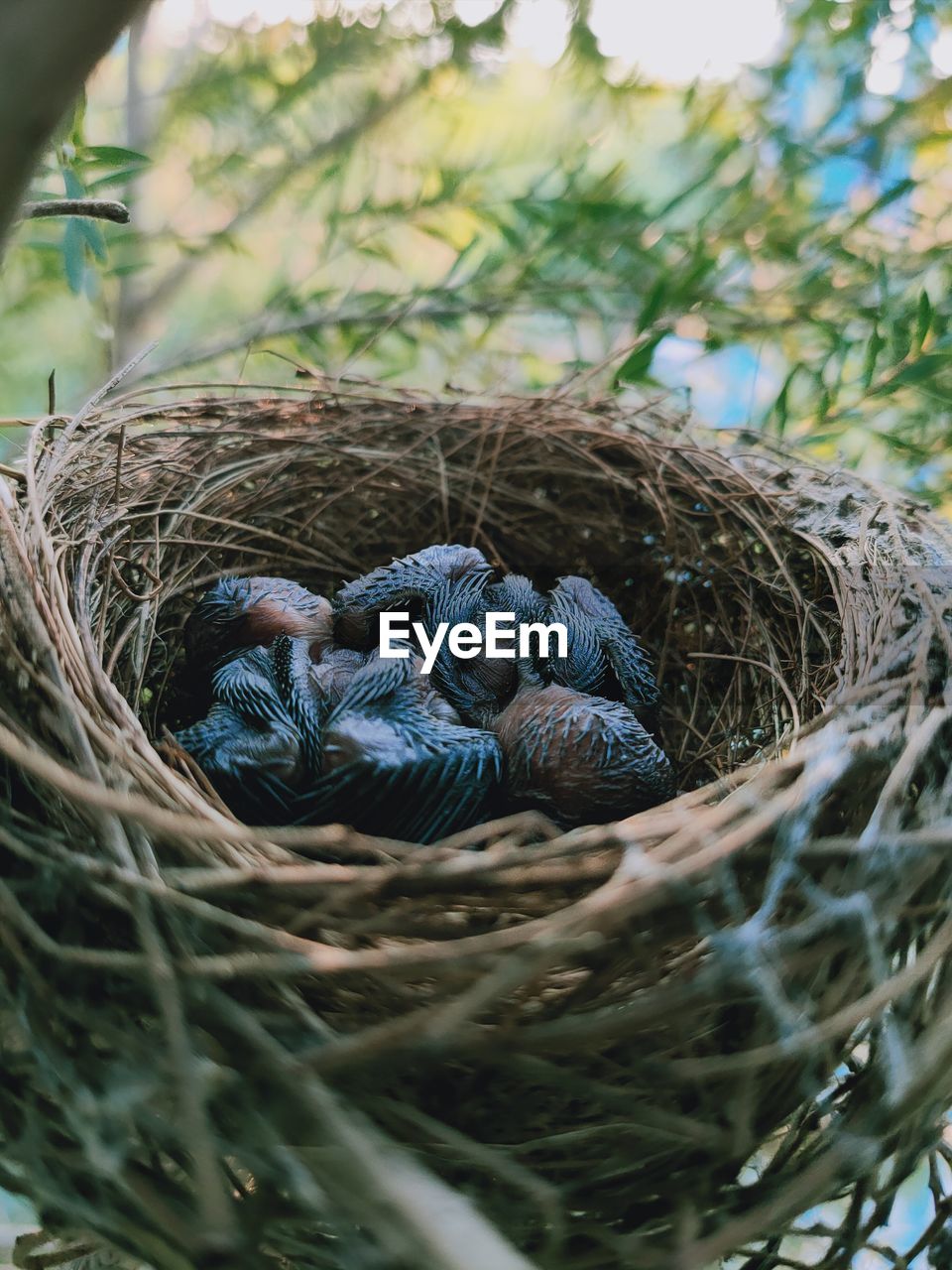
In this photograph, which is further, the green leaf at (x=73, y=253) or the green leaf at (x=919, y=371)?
the green leaf at (x=919, y=371)

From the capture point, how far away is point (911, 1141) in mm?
391

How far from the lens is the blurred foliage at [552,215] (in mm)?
997

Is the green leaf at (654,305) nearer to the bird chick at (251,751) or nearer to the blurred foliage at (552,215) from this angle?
the blurred foliage at (552,215)

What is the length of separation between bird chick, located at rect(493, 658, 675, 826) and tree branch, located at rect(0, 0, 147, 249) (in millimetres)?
431

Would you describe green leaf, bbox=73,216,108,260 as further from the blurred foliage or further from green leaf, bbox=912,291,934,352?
green leaf, bbox=912,291,934,352

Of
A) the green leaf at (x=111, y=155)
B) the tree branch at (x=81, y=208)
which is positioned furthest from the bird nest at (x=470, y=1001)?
the green leaf at (x=111, y=155)

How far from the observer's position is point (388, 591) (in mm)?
698

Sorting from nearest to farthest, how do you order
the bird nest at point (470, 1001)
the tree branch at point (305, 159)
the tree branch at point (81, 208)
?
1. the bird nest at point (470, 1001)
2. the tree branch at point (81, 208)
3. the tree branch at point (305, 159)

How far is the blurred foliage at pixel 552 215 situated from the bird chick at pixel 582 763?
0.42 m

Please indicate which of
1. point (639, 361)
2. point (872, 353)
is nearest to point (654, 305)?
point (639, 361)

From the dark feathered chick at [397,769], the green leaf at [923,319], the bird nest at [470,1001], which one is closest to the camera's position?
the bird nest at [470,1001]

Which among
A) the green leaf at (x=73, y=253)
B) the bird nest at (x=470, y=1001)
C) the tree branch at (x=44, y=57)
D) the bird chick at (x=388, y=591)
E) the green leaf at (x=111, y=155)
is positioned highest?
the green leaf at (x=111, y=155)

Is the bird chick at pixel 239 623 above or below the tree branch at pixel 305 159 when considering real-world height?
below

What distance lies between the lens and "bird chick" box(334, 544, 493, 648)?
0.70 m
